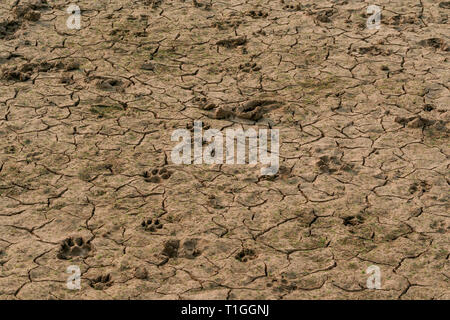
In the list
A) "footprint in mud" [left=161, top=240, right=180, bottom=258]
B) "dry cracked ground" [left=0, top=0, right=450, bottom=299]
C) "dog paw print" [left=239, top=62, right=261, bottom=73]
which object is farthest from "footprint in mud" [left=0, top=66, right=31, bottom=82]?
"footprint in mud" [left=161, top=240, right=180, bottom=258]

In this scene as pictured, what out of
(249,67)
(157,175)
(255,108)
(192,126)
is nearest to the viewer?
(157,175)

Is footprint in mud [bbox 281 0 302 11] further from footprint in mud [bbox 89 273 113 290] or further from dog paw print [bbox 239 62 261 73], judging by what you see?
footprint in mud [bbox 89 273 113 290]

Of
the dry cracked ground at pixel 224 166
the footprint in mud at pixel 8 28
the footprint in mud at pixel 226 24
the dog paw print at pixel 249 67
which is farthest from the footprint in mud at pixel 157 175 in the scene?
the footprint in mud at pixel 8 28

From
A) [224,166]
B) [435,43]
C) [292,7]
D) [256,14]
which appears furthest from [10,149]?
[435,43]

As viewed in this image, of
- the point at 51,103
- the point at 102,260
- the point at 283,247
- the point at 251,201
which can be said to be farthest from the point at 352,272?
the point at 51,103

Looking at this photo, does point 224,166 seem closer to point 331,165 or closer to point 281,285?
point 331,165

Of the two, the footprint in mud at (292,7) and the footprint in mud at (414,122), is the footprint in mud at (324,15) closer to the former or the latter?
the footprint in mud at (292,7)
